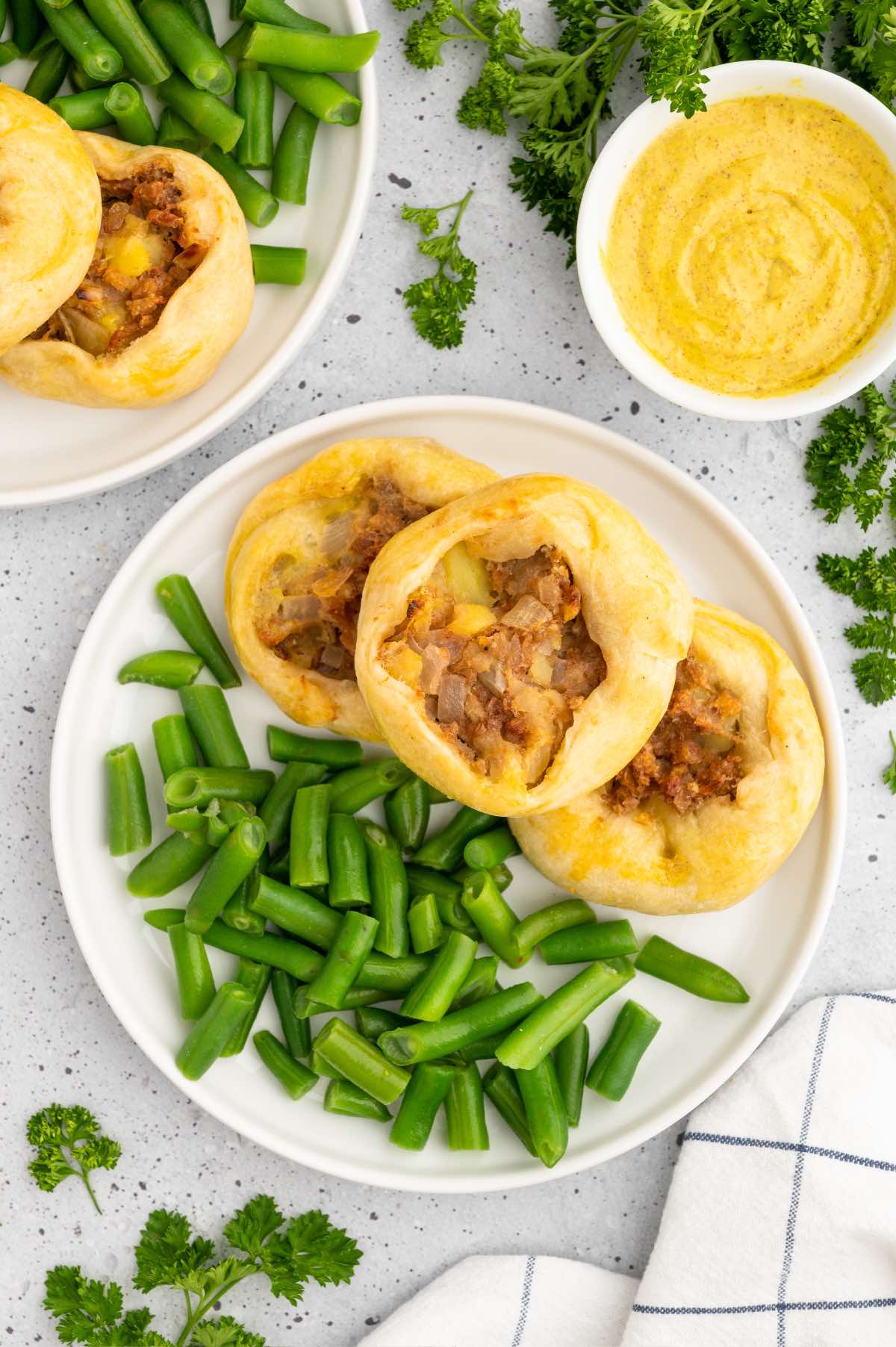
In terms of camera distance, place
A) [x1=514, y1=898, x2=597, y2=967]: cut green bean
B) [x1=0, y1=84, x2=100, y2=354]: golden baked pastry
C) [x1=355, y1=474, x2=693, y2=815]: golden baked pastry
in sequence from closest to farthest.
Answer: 1. [x1=355, y1=474, x2=693, y2=815]: golden baked pastry
2. [x1=0, y1=84, x2=100, y2=354]: golden baked pastry
3. [x1=514, y1=898, x2=597, y2=967]: cut green bean

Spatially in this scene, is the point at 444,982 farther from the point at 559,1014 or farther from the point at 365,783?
the point at 365,783

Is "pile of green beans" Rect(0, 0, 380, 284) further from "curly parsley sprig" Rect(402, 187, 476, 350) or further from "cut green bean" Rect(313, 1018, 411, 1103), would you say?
"cut green bean" Rect(313, 1018, 411, 1103)

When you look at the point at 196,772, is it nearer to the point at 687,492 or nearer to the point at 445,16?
the point at 687,492

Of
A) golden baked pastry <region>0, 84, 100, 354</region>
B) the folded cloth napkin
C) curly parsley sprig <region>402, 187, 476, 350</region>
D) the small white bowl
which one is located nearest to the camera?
golden baked pastry <region>0, 84, 100, 354</region>

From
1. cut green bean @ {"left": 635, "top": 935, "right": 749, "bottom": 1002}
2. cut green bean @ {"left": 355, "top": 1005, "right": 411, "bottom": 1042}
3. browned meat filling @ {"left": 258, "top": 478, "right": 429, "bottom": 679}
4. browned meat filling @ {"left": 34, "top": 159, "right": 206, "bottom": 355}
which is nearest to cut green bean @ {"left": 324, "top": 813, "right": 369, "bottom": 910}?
cut green bean @ {"left": 355, "top": 1005, "right": 411, "bottom": 1042}

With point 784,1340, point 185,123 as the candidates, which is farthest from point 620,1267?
point 185,123

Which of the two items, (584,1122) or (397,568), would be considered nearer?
(397,568)

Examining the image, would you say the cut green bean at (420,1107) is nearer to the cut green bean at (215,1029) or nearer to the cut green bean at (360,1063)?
the cut green bean at (360,1063)
